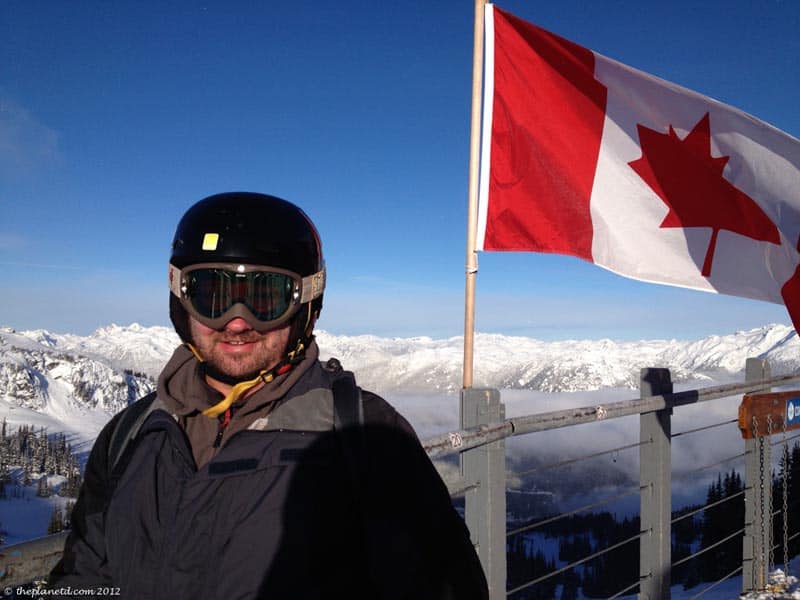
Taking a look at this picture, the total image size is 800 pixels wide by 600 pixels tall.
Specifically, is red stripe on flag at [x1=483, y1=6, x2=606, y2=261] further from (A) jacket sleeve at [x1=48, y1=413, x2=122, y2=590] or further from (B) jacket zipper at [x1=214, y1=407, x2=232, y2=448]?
(A) jacket sleeve at [x1=48, y1=413, x2=122, y2=590]

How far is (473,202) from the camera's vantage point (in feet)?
12.6

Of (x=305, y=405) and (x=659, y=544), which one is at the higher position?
(x=305, y=405)

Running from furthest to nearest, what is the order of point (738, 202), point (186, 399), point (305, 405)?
1. point (738, 202)
2. point (186, 399)
3. point (305, 405)

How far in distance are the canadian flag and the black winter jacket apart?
2697 mm

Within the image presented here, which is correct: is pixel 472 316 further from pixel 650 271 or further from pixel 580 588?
pixel 580 588

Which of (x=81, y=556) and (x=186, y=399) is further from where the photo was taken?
(x=186, y=399)

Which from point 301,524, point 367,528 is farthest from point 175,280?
point 367,528

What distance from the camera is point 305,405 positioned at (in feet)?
6.60

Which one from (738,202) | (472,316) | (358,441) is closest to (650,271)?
(738,202)

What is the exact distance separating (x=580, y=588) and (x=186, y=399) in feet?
456

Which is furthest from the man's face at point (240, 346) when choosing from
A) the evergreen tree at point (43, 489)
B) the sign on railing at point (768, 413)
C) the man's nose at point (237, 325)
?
the evergreen tree at point (43, 489)

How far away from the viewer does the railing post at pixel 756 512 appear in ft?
20.0

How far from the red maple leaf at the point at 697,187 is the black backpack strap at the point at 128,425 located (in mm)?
4418

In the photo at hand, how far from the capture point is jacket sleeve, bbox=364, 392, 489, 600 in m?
1.80
